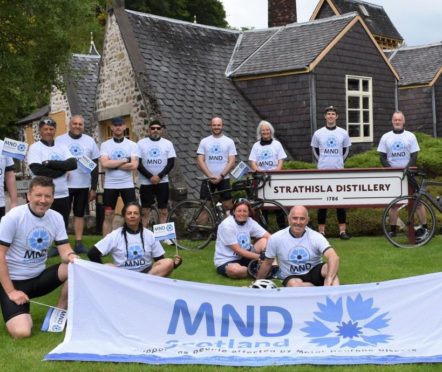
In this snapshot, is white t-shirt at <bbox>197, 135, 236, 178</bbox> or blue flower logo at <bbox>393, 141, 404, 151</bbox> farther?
white t-shirt at <bbox>197, 135, 236, 178</bbox>

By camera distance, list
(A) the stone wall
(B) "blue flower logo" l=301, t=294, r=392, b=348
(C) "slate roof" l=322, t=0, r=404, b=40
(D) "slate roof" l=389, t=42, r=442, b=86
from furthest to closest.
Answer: (C) "slate roof" l=322, t=0, r=404, b=40, (D) "slate roof" l=389, t=42, r=442, b=86, (A) the stone wall, (B) "blue flower logo" l=301, t=294, r=392, b=348

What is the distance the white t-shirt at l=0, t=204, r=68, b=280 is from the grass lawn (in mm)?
597

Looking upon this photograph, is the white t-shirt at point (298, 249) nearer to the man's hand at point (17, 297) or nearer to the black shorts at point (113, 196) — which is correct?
the man's hand at point (17, 297)

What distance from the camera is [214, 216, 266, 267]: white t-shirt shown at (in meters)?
8.00

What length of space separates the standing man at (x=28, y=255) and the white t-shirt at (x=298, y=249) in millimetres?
2059

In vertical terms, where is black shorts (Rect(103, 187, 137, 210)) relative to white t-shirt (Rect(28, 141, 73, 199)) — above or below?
below

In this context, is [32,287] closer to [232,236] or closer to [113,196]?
[232,236]

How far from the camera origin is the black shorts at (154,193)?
10125mm

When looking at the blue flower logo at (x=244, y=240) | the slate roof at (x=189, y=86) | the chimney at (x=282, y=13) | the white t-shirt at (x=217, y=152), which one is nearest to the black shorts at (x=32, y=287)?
the blue flower logo at (x=244, y=240)

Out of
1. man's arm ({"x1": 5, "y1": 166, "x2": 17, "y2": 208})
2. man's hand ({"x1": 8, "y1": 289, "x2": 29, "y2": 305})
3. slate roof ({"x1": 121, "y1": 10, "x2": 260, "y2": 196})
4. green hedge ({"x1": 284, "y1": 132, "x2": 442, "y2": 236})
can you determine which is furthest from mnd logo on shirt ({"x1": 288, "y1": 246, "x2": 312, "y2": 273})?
slate roof ({"x1": 121, "y1": 10, "x2": 260, "y2": 196})

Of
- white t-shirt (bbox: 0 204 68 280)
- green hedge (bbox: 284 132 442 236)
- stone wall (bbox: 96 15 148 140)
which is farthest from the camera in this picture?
stone wall (bbox: 96 15 148 140)

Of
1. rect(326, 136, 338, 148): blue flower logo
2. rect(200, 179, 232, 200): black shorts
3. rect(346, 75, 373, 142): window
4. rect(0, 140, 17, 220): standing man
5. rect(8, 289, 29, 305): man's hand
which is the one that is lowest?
rect(8, 289, 29, 305): man's hand

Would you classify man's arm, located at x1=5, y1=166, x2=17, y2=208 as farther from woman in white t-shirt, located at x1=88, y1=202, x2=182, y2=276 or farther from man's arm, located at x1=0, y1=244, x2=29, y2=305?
man's arm, located at x1=0, y1=244, x2=29, y2=305

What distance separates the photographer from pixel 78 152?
949 centimetres
